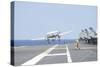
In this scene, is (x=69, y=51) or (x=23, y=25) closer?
(x=23, y=25)

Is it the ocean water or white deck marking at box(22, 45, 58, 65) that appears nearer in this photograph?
the ocean water

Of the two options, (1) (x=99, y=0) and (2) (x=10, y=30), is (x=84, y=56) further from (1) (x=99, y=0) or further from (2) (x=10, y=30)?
(2) (x=10, y=30)

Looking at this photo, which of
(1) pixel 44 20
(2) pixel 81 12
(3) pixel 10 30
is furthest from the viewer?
(2) pixel 81 12

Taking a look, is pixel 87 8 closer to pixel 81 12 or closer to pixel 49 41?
pixel 81 12

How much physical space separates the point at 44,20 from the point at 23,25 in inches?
15.7

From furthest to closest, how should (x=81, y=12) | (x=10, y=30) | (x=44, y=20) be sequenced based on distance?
1. (x=81, y=12)
2. (x=44, y=20)
3. (x=10, y=30)

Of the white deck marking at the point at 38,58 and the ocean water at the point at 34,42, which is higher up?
the ocean water at the point at 34,42

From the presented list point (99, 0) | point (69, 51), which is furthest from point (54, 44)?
point (99, 0)

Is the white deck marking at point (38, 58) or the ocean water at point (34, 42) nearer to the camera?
the ocean water at point (34, 42)

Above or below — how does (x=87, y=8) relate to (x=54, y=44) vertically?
above

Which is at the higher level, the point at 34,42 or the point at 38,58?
the point at 34,42

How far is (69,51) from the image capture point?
3715 millimetres

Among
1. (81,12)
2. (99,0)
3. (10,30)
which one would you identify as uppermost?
(99,0)

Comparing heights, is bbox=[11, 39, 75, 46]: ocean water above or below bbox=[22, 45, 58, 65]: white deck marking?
above
